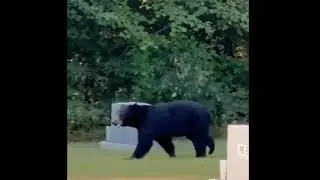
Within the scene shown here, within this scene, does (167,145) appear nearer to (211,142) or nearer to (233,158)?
(211,142)

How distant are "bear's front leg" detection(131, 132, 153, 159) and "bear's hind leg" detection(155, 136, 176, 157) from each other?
0.05 meters

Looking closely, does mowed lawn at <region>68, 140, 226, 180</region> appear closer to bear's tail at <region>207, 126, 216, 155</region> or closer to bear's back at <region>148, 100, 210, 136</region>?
bear's tail at <region>207, 126, 216, 155</region>

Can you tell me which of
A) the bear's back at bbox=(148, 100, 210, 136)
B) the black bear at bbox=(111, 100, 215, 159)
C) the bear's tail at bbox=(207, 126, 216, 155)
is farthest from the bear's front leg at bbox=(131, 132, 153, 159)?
the bear's tail at bbox=(207, 126, 216, 155)

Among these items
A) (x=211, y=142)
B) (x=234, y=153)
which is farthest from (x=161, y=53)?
(x=234, y=153)

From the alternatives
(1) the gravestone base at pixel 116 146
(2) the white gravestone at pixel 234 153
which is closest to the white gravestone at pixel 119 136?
→ (1) the gravestone base at pixel 116 146

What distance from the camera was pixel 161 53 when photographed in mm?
1928

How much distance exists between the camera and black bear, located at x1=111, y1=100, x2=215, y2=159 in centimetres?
191

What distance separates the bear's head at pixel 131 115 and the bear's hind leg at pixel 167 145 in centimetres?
13
